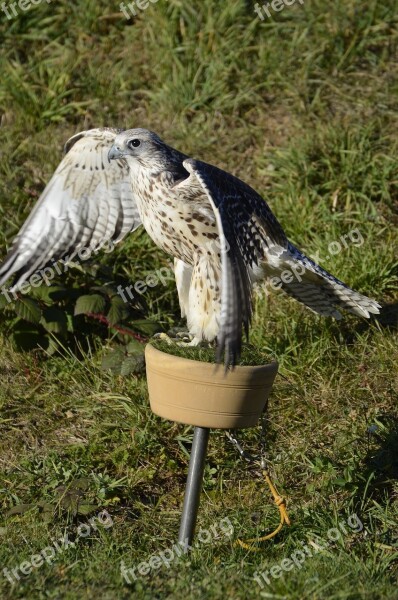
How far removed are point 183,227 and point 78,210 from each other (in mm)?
808

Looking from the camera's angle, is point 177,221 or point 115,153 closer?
point 177,221

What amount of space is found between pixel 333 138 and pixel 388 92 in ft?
2.42

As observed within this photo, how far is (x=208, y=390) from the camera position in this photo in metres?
3.50

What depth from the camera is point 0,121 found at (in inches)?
258

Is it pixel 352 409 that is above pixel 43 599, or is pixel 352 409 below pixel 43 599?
below

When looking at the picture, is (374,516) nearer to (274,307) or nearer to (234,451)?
(234,451)

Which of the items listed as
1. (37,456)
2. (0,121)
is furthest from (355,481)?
(0,121)

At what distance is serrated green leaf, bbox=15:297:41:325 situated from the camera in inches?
194

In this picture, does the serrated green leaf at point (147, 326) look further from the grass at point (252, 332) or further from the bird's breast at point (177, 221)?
the bird's breast at point (177, 221)

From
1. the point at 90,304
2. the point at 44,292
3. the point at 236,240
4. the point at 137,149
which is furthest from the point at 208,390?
the point at 44,292

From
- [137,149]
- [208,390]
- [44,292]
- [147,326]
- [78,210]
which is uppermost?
[137,149]

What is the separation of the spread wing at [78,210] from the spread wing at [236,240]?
0.69 metres

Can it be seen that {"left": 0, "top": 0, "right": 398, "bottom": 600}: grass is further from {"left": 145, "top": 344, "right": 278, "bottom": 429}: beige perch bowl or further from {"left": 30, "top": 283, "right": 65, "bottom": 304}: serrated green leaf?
{"left": 145, "top": 344, "right": 278, "bottom": 429}: beige perch bowl

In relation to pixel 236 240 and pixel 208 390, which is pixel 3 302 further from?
pixel 208 390
